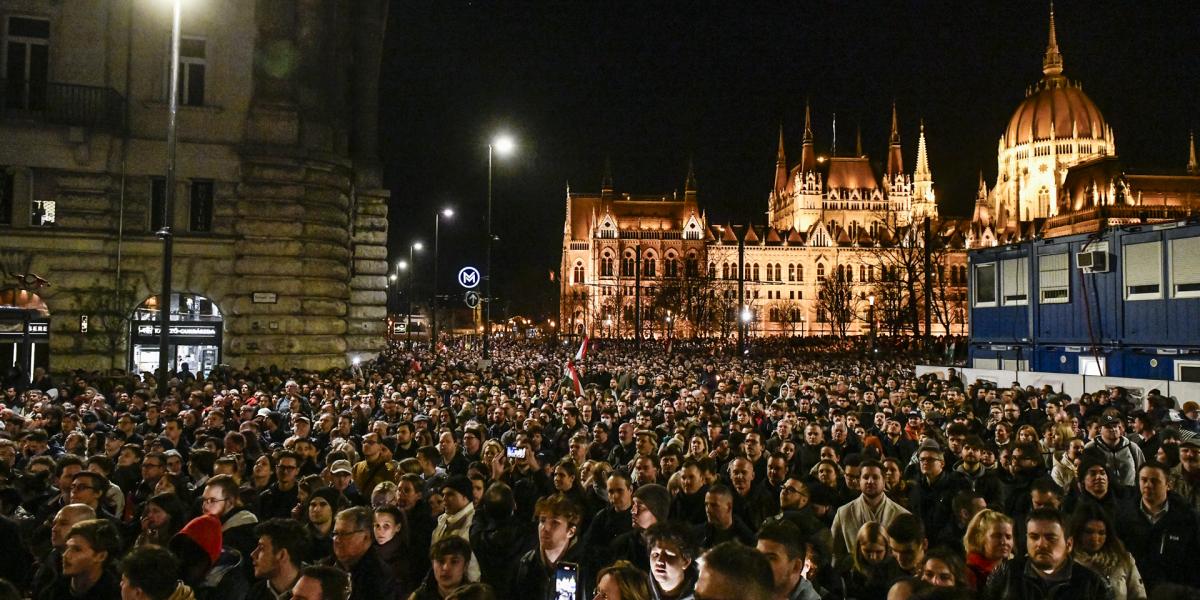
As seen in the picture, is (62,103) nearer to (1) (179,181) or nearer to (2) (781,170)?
(1) (179,181)

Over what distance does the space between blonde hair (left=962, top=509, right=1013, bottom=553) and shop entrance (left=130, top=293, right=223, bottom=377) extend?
72.1 feet

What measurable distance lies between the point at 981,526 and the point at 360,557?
415 centimetres

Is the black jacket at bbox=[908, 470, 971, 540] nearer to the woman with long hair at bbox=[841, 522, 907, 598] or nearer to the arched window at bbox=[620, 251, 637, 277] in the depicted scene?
the woman with long hair at bbox=[841, 522, 907, 598]

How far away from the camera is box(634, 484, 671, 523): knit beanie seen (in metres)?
6.35

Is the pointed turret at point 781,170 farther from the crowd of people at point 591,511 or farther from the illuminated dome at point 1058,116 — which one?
the crowd of people at point 591,511

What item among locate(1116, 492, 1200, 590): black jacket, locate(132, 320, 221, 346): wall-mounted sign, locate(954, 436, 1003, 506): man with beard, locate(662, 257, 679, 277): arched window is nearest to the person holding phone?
locate(1116, 492, 1200, 590): black jacket

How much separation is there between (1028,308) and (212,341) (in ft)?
81.0

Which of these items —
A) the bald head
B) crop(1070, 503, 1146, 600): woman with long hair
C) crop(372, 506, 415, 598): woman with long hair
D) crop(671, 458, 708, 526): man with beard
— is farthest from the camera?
crop(671, 458, 708, 526): man with beard

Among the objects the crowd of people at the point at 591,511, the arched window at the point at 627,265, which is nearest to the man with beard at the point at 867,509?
the crowd of people at the point at 591,511

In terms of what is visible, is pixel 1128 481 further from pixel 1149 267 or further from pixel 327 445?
pixel 1149 267

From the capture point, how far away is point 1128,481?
1005cm

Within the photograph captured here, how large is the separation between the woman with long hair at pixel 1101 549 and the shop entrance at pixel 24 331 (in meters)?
24.0

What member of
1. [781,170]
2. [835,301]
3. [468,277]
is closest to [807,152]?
[781,170]

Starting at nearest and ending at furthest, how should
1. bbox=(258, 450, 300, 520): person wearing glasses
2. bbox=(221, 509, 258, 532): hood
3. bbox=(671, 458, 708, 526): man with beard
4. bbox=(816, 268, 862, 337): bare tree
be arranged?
bbox=(221, 509, 258, 532): hood
bbox=(671, 458, 708, 526): man with beard
bbox=(258, 450, 300, 520): person wearing glasses
bbox=(816, 268, 862, 337): bare tree
